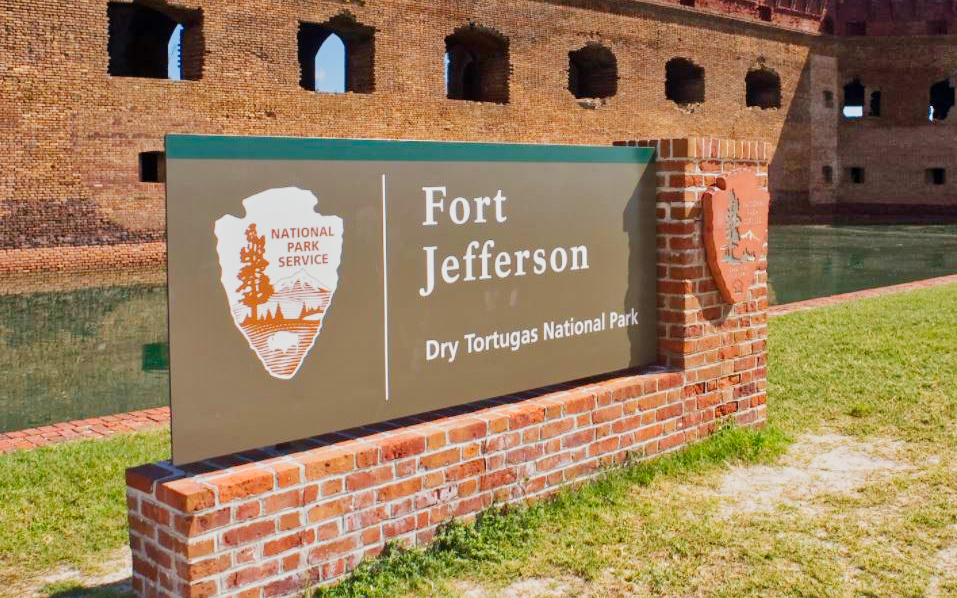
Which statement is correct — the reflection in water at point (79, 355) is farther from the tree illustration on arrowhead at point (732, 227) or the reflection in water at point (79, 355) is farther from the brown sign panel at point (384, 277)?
the tree illustration on arrowhead at point (732, 227)

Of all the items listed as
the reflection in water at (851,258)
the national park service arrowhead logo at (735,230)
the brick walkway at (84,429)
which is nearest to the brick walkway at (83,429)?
the brick walkway at (84,429)

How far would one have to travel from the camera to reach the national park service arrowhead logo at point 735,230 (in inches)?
179

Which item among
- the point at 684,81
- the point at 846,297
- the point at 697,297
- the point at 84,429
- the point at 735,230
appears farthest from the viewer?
the point at 684,81

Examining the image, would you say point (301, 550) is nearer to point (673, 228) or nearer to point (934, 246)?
point (673, 228)

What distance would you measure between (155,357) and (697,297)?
4735 millimetres

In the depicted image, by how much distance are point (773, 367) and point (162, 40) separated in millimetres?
18704

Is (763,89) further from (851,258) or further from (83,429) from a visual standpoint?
(83,429)

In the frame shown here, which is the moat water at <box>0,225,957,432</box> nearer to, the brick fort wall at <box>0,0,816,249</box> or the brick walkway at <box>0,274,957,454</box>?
the brick walkway at <box>0,274,957,454</box>

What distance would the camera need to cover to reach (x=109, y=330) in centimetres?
916

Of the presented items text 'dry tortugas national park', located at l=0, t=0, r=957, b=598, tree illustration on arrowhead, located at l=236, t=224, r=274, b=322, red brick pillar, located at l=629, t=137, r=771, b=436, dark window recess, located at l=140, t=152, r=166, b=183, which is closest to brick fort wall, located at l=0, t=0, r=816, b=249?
dark window recess, located at l=140, t=152, r=166, b=183

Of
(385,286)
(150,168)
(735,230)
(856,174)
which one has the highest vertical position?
(856,174)

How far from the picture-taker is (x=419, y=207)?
11.5ft

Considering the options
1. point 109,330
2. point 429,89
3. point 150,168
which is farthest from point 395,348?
point 429,89

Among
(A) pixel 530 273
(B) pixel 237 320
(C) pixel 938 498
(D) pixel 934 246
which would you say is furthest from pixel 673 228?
(D) pixel 934 246
